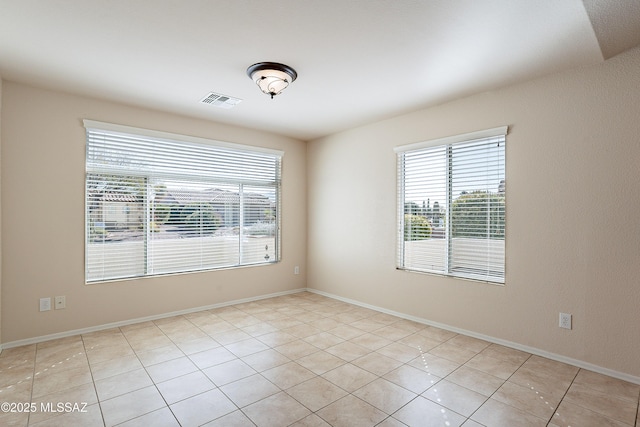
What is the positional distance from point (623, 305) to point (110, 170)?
16.3 ft

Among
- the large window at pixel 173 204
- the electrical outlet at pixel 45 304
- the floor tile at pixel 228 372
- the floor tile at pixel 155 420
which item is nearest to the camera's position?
the floor tile at pixel 155 420

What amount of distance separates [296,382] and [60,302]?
2666mm

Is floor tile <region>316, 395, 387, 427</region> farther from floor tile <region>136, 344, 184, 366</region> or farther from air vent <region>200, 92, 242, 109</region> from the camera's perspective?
air vent <region>200, 92, 242, 109</region>

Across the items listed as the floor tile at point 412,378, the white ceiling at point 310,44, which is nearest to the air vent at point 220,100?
the white ceiling at point 310,44

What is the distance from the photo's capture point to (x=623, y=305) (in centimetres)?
260

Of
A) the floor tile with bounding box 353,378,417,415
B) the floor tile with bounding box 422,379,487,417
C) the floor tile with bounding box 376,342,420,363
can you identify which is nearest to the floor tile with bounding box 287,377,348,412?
the floor tile with bounding box 353,378,417,415

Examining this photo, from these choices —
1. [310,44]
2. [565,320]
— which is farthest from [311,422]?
[310,44]

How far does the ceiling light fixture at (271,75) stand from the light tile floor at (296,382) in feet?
7.93

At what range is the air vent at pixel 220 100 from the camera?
3580 millimetres

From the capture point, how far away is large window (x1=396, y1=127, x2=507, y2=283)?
11.0ft

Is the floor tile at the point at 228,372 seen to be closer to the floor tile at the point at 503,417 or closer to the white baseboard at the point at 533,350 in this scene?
the floor tile at the point at 503,417

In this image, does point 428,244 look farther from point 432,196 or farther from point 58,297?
point 58,297

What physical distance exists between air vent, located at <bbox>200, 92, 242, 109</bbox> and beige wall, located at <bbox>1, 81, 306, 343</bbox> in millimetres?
750

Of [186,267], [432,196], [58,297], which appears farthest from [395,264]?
[58,297]
